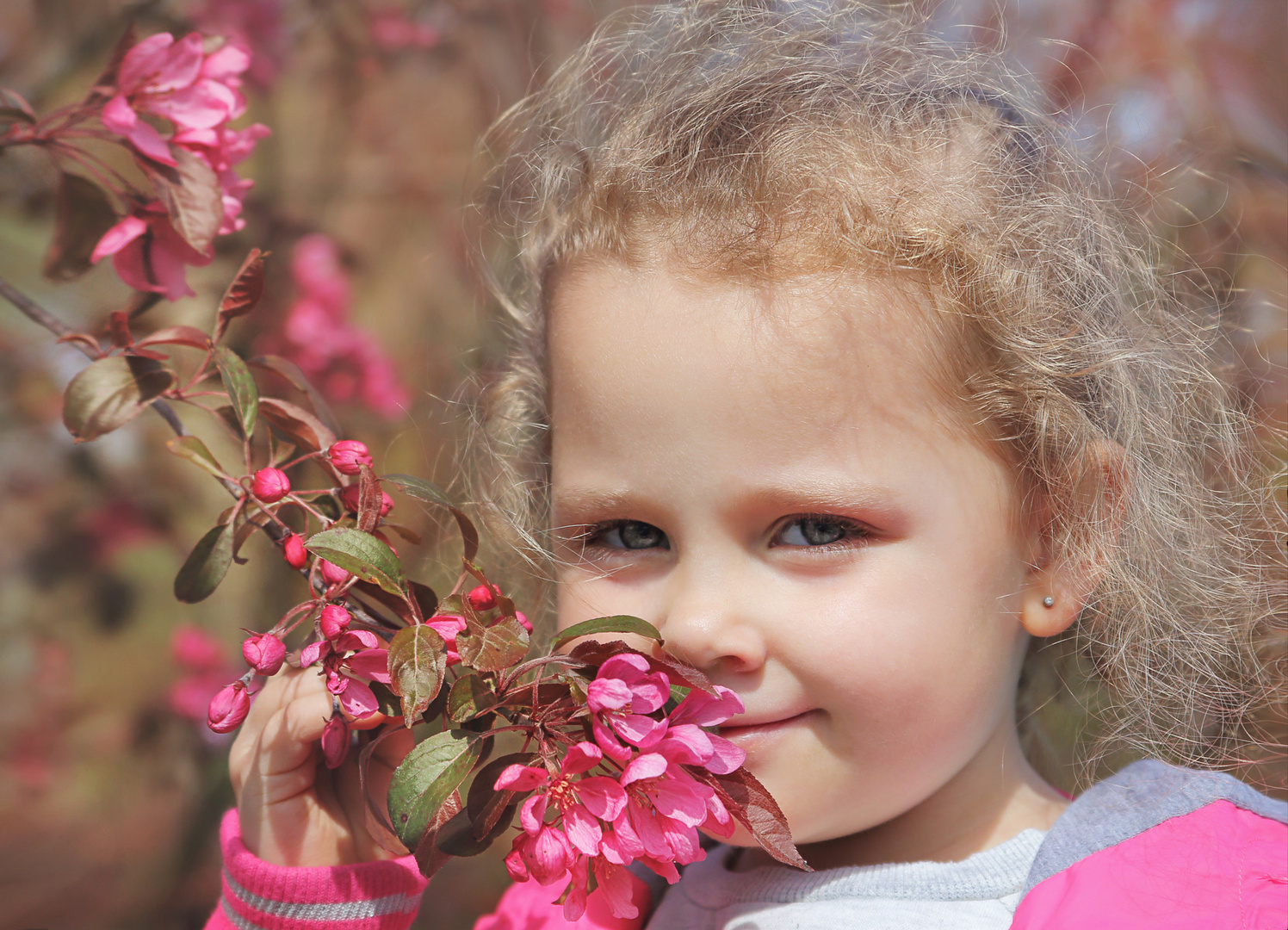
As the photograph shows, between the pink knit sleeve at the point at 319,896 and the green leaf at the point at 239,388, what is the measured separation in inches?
20.7

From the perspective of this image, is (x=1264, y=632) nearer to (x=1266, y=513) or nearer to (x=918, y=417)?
(x=1266, y=513)

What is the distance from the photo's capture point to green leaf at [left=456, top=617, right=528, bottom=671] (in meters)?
0.89

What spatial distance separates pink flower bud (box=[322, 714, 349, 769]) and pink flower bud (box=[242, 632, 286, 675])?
0.25 feet

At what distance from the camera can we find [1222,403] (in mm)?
1421

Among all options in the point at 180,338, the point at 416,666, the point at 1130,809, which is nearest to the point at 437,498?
the point at 416,666

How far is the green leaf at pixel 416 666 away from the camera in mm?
840

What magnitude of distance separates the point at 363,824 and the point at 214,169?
0.76 metres

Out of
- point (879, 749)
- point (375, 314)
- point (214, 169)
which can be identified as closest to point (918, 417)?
point (879, 749)

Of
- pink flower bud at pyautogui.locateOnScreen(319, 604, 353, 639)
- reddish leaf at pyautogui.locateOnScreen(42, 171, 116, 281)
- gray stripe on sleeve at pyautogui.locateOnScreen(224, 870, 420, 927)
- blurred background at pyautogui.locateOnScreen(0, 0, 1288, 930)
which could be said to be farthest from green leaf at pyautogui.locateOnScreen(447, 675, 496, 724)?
blurred background at pyautogui.locateOnScreen(0, 0, 1288, 930)

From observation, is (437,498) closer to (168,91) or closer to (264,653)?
(264,653)

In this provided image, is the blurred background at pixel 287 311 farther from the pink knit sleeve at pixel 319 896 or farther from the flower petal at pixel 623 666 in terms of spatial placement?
the flower petal at pixel 623 666

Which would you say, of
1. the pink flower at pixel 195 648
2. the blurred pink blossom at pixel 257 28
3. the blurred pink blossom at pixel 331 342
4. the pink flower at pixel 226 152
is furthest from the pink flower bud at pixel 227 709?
the blurred pink blossom at pixel 257 28

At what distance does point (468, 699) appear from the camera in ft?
2.96

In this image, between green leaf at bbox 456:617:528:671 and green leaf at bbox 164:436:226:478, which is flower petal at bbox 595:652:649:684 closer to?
green leaf at bbox 456:617:528:671
